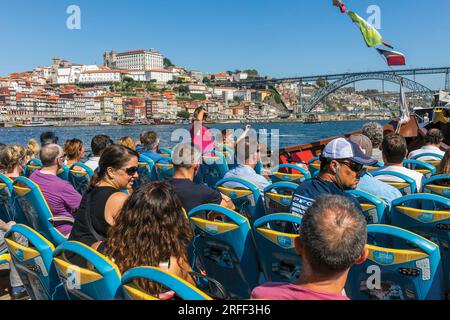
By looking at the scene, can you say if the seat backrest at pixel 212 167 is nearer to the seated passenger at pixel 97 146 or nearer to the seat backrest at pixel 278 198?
the seated passenger at pixel 97 146

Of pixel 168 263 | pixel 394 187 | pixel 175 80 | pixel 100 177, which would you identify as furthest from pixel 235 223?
pixel 175 80

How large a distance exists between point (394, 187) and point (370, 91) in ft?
410

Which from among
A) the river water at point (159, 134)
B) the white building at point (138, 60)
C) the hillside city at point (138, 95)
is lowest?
the river water at point (159, 134)

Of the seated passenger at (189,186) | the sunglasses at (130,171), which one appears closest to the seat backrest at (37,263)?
the sunglasses at (130,171)

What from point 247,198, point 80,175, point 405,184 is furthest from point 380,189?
point 80,175

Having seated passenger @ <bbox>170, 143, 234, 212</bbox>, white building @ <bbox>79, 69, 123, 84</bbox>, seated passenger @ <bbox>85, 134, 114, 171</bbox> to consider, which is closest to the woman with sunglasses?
seated passenger @ <bbox>170, 143, 234, 212</bbox>

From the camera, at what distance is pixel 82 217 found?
79.7 inches

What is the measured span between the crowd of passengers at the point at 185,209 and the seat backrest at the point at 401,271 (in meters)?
0.20

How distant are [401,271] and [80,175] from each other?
111 inches

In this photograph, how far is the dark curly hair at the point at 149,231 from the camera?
1.52m

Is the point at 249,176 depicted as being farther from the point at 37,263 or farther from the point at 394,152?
the point at 37,263

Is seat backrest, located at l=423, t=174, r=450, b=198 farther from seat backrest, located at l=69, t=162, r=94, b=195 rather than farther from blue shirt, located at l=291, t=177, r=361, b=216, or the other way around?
seat backrest, located at l=69, t=162, r=94, b=195

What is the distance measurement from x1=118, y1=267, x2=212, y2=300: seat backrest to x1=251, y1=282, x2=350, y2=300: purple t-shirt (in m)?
0.22

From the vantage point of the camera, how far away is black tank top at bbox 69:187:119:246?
6.48 ft
